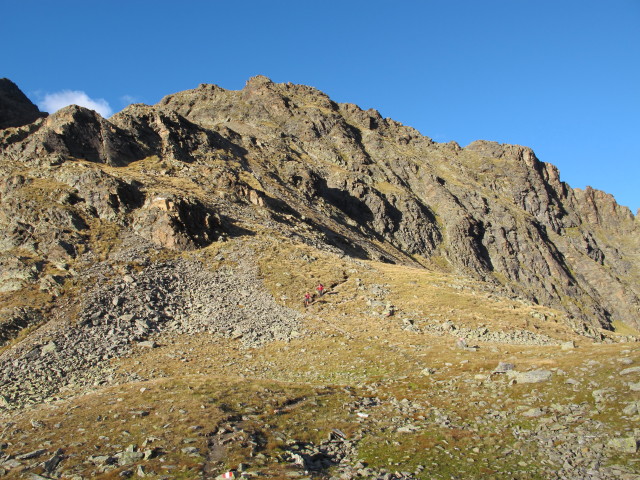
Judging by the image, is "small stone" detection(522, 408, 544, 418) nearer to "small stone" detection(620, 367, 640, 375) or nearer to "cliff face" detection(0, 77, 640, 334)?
"small stone" detection(620, 367, 640, 375)

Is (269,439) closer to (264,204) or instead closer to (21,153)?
(264,204)

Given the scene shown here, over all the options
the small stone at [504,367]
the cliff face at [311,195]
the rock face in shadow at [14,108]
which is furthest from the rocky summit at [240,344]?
the rock face in shadow at [14,108]

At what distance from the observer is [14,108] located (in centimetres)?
12356

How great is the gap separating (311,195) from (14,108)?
98008 millimetres

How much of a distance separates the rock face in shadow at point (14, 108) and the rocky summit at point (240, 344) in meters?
55.7

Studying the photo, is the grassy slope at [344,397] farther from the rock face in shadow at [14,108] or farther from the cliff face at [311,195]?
the rock face in shadow at [14,108]

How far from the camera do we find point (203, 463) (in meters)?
13.8

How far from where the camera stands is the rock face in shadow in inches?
4624

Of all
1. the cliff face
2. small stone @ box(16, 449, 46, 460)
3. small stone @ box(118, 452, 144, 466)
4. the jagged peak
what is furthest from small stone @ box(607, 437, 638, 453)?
the jagged peak

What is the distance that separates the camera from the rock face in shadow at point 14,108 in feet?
385

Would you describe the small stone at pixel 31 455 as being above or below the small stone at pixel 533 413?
below

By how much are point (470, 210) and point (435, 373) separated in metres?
135

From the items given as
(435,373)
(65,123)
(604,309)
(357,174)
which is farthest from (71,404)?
(604,309)

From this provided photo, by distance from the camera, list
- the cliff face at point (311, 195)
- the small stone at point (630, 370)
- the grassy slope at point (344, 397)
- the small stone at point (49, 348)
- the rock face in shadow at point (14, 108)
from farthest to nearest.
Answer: the rock face in shadow at point (14, 108) < the cliff face at point (311, 195) < the small stone at point (49, 348) < the small stone at point (630, 370) < the grassy slope at point (344, 397)
